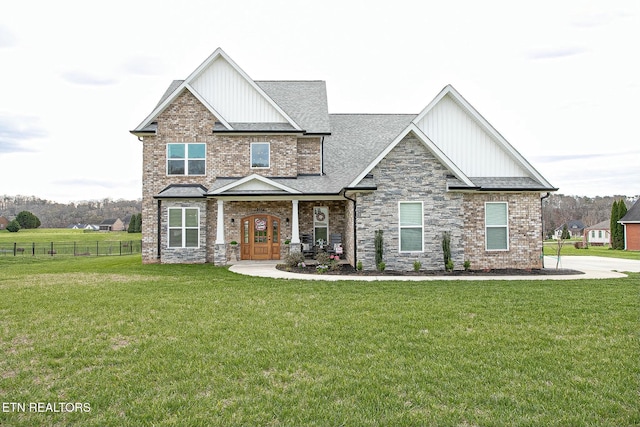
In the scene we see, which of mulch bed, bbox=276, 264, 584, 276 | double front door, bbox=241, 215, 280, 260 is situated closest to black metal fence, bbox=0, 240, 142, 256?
double front door, bbox=241, 215, 280, 260

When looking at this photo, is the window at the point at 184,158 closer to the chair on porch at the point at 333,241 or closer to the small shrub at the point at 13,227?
the chair on porch at the point at 333,241

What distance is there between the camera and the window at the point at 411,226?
1551 centimetres

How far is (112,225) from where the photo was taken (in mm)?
95312

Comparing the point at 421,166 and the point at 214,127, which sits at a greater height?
the point at 214,127

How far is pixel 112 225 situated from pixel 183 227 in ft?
283

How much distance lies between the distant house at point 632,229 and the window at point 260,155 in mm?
34445

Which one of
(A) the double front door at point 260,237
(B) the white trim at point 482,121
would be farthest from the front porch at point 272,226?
(B) the white trim at point 482,121

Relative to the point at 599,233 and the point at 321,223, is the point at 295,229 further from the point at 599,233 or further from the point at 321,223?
the point at 599,233

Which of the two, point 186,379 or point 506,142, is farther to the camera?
point 506,142

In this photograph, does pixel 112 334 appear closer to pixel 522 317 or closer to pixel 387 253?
pixel 522 317

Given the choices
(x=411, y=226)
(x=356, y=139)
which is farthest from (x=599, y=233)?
(x=411, y=226)

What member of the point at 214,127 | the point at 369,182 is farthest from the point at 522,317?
the point at 214,127

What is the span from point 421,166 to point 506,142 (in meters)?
4.09

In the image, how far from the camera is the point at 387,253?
1540 cm
